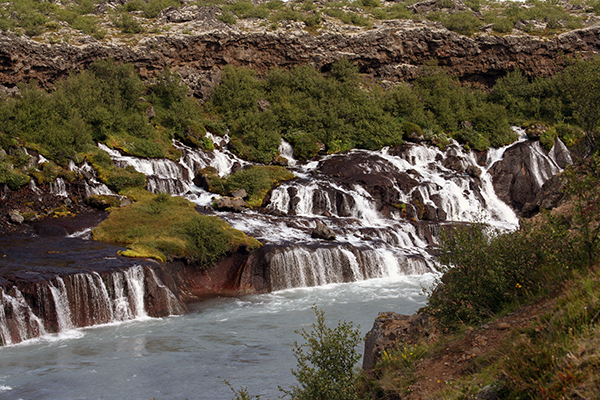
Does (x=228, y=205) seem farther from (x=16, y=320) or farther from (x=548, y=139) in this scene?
(x=548, y=139)

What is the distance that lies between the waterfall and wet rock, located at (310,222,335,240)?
26.4ft

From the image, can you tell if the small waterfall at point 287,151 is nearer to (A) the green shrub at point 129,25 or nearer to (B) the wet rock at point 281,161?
(B) the wet rock at point 281,161

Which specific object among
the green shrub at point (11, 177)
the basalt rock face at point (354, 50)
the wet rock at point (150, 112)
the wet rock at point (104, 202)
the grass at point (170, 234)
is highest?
the basalt rock face at point (354, 50)

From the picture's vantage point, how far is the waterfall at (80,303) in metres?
12.8

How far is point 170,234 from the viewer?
62.0 feet

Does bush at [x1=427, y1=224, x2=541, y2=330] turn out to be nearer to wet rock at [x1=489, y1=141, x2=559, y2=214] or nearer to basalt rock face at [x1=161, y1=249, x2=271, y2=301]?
basalt rock face at [x1=161, y1=249, x2=271, y2=301]

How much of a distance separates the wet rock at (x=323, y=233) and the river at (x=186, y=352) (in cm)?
461

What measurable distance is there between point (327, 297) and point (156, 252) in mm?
6687

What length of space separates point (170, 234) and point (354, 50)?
35181 mm

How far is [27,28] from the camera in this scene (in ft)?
126

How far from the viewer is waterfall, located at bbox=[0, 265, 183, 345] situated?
1277cm

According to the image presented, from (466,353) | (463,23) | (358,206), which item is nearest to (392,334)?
(466,353)

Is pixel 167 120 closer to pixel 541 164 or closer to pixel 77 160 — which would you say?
pixel 77 160

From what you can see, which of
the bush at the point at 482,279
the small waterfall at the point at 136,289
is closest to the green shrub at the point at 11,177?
the small waterfall at the point at 136,289
